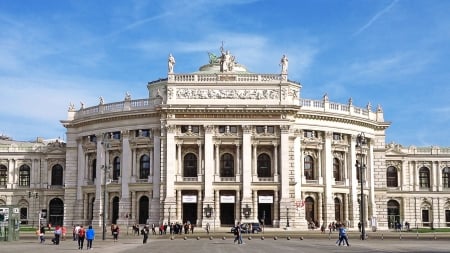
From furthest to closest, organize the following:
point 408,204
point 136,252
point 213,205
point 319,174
Answer: point 408,204
point 319,174
point 213,205
point 136,252

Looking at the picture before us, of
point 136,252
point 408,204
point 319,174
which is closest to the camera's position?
point 136,252

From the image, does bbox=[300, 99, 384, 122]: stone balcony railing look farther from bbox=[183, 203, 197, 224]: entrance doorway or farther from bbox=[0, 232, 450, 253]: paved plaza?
bbox=[0, 232, 450, 253]: paved plaza

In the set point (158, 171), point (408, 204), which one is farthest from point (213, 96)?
point (408, 204)

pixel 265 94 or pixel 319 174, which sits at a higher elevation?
pixel 265 94

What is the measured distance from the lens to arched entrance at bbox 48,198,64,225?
101625 mm

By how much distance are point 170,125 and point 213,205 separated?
11.1m

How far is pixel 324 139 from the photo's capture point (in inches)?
3590

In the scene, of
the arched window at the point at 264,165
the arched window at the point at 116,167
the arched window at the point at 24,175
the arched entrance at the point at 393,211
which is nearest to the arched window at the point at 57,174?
the arched window at the point at 24,175

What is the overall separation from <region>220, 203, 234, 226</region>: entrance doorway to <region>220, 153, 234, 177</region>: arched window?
377 cm

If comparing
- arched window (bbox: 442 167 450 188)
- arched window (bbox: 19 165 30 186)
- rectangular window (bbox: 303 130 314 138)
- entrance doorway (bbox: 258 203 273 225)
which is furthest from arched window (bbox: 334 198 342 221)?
arched window (bbox: 19 165 30 186)

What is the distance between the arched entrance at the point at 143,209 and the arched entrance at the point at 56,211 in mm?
18151

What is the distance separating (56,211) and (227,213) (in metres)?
29.5

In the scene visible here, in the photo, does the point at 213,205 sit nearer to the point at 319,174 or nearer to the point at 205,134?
the point at 205,134

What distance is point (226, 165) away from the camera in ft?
286
